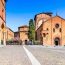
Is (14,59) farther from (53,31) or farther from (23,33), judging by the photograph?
(23,33)

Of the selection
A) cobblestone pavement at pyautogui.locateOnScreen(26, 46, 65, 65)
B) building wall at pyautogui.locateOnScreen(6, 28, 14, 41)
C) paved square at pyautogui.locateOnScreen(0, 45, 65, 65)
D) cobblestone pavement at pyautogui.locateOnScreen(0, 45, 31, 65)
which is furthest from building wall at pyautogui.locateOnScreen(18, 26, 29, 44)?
cobblestone pavement at pyautogui.locateOnScreen(0, 45, 31, 65)

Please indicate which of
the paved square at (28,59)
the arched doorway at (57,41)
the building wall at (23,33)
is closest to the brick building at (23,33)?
the building wall at (23,33)

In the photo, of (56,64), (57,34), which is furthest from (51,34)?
(56,64)

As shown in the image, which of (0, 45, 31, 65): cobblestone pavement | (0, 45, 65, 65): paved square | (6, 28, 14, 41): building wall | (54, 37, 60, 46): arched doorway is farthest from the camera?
(6, 28, 14, 41): building wall

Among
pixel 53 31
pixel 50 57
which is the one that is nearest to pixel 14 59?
pixel 50 57

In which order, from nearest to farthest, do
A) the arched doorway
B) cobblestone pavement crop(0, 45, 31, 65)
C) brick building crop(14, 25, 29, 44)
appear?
cobblestone pavement crop(0, 45, 31, 65) < the arched doorway < brick building crop(14, 25, 29, 44)

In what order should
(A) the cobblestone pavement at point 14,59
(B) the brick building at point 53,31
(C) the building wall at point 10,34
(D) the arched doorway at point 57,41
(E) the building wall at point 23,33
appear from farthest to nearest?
1. (C) the building wall at point 10,34
2. (E) the building wall at point 23,33
3. (D) the arched doorway at point 57,41
4. (B) the brick building at point 53,31
5. (A) the cobblestone pavement at point 14,59

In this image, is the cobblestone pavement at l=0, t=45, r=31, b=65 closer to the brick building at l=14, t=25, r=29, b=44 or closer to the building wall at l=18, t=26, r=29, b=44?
the brick building at l=14, t=25, r=29, b=44

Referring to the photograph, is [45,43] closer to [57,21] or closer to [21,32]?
[57,21]

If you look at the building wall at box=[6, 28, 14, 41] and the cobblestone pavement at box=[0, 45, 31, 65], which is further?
the building wall at box=[6, 28, 14, 41]

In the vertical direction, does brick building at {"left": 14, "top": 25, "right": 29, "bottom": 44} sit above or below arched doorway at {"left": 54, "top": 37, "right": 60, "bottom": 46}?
above

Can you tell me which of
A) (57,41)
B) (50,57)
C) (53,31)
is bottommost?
(50,57)

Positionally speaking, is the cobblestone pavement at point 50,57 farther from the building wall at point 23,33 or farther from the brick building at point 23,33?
the building wall at point 23,33

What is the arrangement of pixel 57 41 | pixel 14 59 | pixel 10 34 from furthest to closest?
1. pixel 10 34
2. pixel 57 41
3. pixel 14 59
